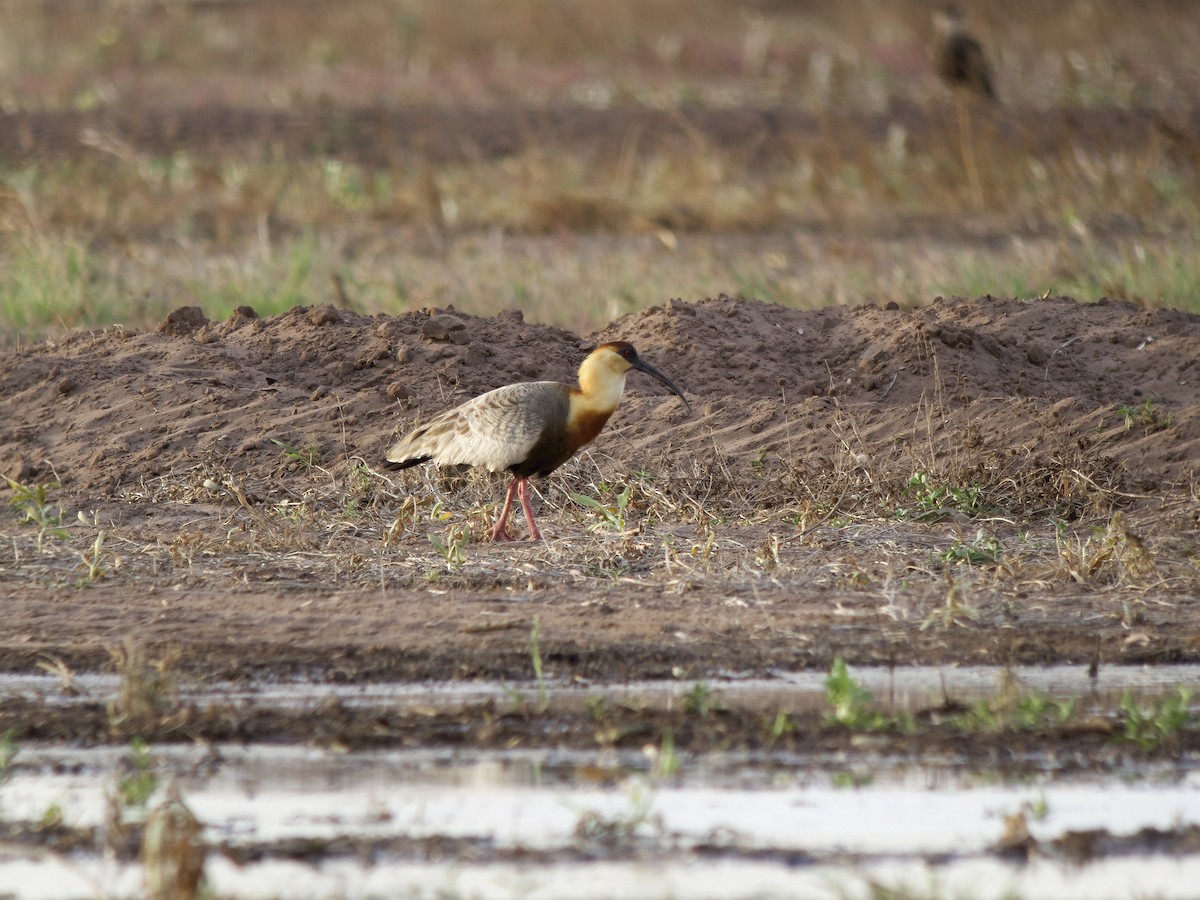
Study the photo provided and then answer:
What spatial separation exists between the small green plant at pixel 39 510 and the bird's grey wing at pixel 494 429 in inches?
63.8

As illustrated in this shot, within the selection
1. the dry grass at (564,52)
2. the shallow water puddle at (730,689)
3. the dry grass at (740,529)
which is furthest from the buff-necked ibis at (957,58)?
the shallow water puddle at (730,689)

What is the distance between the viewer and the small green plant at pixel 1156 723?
15.8ft

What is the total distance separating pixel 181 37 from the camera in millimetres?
30766

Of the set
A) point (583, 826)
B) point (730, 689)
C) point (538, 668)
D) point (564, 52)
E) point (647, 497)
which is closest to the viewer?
point (583, 826)

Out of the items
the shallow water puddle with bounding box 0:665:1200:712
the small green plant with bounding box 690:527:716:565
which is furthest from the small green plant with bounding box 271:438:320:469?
the shallow water puddle with bounding box 0:665:1200:712

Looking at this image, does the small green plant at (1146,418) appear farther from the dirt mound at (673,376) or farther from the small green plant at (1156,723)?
the small green plant at (1156,723)

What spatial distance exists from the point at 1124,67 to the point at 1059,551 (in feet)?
61.0

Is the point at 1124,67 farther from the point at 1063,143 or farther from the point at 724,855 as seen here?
the point at 724,855

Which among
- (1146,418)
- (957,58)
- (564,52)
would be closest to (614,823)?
(1146,418)

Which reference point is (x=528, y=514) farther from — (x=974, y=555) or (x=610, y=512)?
(x=974, y=555)

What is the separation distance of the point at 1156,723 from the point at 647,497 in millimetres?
3522

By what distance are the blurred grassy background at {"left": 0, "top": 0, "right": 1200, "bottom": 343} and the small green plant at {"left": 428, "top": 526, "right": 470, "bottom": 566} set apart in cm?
376

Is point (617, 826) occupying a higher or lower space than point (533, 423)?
lower

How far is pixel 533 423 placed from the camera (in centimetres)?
732
